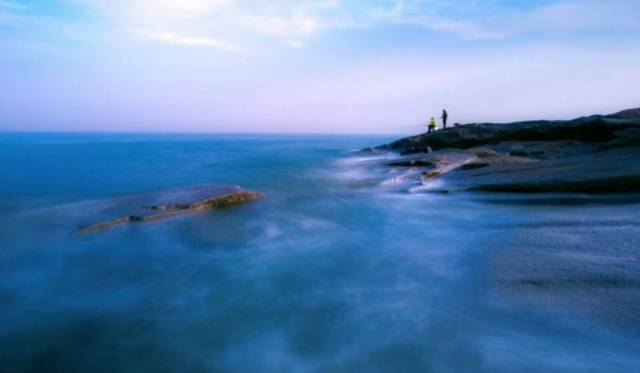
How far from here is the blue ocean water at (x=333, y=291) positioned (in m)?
4.90

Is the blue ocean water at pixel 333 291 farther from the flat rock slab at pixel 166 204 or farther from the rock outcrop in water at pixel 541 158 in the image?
the rock outcrop in water at pixel 541 158

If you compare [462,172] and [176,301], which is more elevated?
[462,172]

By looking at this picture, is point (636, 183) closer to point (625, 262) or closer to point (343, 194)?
point (625, 262)

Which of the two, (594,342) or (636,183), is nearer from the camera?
(594,342)

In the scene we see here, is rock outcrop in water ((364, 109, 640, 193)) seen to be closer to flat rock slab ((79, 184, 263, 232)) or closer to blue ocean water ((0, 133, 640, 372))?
blue ocean water ((0, 133, 640, 372))

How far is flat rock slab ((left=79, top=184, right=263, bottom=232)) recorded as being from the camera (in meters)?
11.0

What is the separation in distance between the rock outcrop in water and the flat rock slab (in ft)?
24.2

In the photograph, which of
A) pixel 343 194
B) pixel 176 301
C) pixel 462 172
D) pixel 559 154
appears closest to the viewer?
pixel 176 301

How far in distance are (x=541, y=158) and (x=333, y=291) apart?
17537mm

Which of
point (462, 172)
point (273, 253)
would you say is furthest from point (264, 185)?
point (273, 253)

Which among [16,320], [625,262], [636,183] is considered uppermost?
[636,183]

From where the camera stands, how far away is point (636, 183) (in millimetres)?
11609

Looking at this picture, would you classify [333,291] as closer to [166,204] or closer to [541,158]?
[166,204]

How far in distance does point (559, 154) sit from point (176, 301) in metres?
19.8
